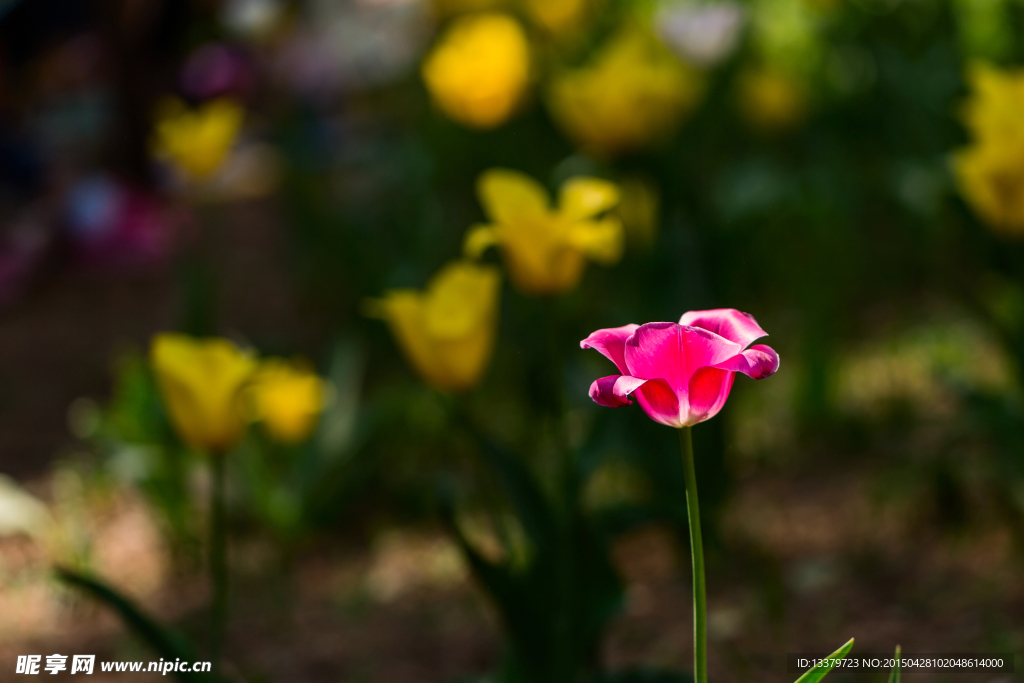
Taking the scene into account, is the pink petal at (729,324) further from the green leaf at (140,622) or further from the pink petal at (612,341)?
the green leaf at (140,622)

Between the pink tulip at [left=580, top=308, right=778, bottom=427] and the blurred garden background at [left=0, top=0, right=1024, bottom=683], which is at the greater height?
the blurred garden background at [left=0, top=0, right=1024, bottom=683]

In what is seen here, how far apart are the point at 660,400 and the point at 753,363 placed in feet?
0.24

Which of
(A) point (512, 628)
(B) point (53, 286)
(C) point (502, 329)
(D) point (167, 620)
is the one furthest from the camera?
(B) point (53, 286)

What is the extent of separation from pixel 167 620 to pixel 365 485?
493mm

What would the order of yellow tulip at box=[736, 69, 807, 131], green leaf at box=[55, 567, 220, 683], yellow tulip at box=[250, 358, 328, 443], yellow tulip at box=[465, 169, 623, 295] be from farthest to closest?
yellow tulip at box=[736, 69, 807, 131] < yellow tulip at box=[250, 358, 328, 443] < yellow tulip at box=[465, 169, 623, 295] < green leaf at box=[55, 567, 220, 683]

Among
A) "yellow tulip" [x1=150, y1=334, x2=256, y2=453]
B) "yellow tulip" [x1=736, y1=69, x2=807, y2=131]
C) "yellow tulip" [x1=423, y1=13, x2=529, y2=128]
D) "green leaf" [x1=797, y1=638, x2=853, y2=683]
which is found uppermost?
"yellow tulip" [x1=736, y1=69, x2=807, y2=131]

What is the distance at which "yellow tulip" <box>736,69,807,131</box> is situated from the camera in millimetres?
3078

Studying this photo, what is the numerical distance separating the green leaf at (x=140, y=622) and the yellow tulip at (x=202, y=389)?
0.81 ft

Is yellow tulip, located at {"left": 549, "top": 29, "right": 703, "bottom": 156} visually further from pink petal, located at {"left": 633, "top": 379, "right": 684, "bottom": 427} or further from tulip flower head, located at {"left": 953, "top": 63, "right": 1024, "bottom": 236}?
pink petal, located at {"left": 633, "top": 379, "right": 684, "bottom": 427}

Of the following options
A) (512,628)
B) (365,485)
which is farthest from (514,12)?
(512,628)

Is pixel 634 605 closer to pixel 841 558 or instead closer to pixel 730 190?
pixel 841 558

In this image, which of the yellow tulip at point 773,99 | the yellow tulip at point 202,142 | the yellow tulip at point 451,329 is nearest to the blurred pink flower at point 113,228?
the yellow tulip at point 202,142

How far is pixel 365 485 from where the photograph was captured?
215 cm

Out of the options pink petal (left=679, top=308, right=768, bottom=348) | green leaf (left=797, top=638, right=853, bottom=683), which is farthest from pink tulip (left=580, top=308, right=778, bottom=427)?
green leaf (left=797, top=638, right=853, bottom=683)
